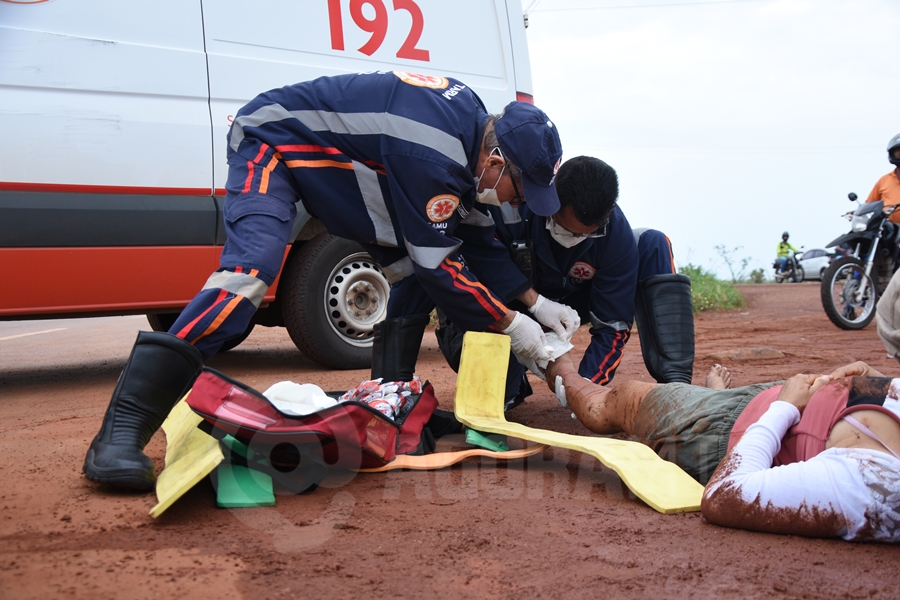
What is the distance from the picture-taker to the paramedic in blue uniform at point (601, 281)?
3.03 meters

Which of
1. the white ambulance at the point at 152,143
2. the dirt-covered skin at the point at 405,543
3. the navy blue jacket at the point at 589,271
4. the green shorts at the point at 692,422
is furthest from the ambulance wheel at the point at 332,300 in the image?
the green shorts at the point at 692,422

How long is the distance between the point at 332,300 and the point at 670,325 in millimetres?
1776

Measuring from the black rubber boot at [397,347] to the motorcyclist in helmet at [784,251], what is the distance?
17313 millimetres

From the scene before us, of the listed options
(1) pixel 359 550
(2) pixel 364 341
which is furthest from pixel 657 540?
(2) pixel 364 341

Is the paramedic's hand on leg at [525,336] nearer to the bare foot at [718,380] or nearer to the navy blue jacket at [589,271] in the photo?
the navy blue jacket at [589,271]

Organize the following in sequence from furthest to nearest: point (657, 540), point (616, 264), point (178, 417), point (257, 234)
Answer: point (616, 264), point (178, 417), point (257, 234), point (657, 540)

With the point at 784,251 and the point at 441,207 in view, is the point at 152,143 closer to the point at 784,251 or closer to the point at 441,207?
the point at 441,207

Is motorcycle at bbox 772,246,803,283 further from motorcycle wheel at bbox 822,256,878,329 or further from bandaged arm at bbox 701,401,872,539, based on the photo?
bandaged arm at bbox 701,401,872,539

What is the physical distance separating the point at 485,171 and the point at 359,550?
1429 millimetres

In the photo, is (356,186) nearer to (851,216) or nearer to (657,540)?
(657,540)

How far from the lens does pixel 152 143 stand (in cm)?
343

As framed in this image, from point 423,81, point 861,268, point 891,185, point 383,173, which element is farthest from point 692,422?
point 891,185

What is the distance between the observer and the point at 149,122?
3406 mm

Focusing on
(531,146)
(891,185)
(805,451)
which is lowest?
(805,451)
